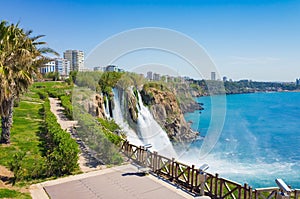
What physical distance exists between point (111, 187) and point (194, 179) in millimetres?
2419

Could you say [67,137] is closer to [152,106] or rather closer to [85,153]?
[85,153]

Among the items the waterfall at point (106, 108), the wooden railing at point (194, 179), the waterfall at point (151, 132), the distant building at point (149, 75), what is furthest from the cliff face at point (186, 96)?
the wooden railing at point (194, 179)

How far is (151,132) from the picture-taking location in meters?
16.4

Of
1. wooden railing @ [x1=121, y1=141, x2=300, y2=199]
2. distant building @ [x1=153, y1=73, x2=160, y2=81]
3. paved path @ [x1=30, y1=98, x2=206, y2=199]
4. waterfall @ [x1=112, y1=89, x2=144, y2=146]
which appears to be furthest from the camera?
waterfall @ [x1=112, y1=89, x2=144, y2=146]

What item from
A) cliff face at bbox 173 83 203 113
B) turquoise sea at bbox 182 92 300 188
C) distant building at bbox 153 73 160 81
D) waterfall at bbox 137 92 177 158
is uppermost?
distant building at bbox 153 73 160 81

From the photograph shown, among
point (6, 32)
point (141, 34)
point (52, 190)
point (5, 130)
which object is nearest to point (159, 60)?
point (141, 34)

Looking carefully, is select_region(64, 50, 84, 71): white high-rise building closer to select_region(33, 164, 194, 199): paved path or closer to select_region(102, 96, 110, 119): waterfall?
select_region(102, 96, 110, 119): waterfall

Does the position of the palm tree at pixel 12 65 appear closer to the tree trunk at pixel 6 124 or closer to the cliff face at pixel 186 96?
the tree trunk at pixel 6 124

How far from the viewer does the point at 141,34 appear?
9203mm

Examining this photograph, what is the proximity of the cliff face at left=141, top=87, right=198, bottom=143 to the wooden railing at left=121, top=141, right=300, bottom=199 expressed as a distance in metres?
6.39

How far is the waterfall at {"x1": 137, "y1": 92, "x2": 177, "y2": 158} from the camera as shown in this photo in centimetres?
1559

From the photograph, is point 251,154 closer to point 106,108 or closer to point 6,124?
point 106,108

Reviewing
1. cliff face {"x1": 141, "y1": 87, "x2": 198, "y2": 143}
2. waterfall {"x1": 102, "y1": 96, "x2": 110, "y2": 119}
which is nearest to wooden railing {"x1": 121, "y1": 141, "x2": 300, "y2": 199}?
cliff face {"x1": 141, "y1": 87, "x2": 198, "y2": 143}

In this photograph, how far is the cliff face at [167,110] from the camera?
15.5 metres
